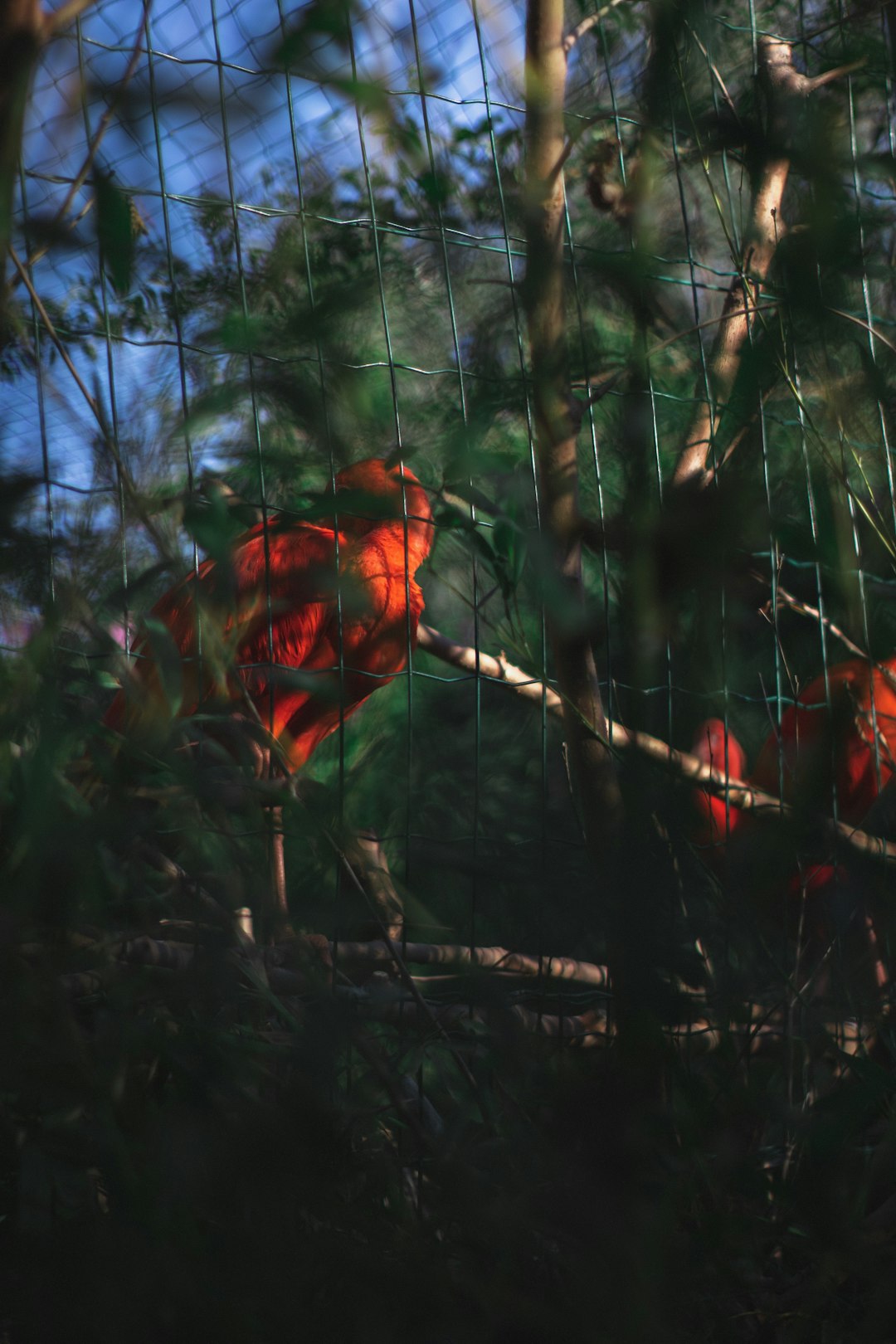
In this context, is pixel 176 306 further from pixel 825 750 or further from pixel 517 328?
pixel 825 750

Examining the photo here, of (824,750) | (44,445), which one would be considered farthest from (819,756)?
(44,445)

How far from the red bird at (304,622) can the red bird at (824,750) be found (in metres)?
0.34

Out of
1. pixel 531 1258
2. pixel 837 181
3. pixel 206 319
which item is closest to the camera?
pixel 837 181

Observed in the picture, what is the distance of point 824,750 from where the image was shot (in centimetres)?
68

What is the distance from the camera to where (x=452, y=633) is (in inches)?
125

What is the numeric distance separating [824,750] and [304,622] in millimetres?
1512

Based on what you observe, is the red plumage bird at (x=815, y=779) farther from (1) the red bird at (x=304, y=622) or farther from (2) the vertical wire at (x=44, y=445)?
(2) the vertical wire at (x=44, y=445)

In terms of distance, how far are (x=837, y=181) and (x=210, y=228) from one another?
0.74 m

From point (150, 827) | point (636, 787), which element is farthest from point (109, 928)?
point (636, 787)

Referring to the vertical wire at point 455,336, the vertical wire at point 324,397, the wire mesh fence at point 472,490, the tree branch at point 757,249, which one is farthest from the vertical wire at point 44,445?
the tree branch at point 757,249

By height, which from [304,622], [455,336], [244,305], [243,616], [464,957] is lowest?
[464,957]

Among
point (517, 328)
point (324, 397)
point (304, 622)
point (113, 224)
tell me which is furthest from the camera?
point (304, 622)

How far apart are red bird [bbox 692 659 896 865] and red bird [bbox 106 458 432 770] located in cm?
34

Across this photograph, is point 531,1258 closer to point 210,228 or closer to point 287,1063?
point 287,1063
